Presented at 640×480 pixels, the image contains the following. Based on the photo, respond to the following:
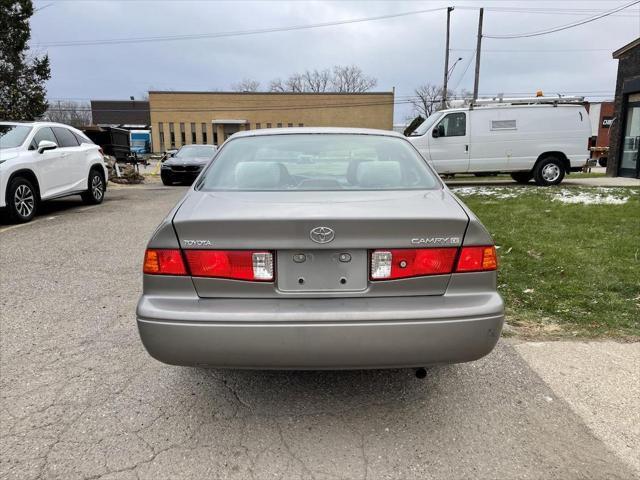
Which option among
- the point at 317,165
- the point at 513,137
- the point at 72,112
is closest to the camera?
the point at 317,165

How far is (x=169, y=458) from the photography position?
2.36m

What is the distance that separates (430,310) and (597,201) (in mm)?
9046

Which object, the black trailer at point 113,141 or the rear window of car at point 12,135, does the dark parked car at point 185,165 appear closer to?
the black trailer at point 113,141

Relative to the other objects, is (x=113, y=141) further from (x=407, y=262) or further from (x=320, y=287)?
(x=407, y=262)

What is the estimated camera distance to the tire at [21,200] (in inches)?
317

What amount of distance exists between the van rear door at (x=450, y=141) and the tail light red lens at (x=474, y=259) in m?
11.4

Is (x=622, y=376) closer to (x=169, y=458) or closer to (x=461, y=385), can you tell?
(x=461, y=385)

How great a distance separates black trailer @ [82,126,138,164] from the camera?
65.2 ft

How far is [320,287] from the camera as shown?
→ 237 centimetres

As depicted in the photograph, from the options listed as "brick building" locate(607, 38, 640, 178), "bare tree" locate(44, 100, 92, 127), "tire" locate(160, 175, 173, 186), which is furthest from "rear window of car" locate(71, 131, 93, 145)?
"bare tree" locate(44, 100, 92, 127)

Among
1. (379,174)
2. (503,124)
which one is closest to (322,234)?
(379,174)

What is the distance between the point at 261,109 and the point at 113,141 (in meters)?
36.4

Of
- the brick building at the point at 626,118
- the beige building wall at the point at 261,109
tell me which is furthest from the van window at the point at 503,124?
the beige building wall at the point at 261,109

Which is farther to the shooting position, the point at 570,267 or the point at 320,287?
the point at 570,267
